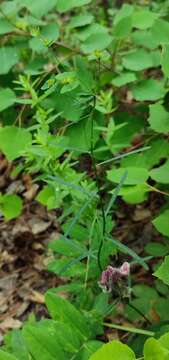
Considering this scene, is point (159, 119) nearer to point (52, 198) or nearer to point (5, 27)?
point (52, 198)

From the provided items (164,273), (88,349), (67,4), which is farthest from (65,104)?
(88,349)

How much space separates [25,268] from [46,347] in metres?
1.24

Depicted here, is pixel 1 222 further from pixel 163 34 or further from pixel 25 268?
pixel 163 34

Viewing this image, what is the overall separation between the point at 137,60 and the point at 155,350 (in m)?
1.39

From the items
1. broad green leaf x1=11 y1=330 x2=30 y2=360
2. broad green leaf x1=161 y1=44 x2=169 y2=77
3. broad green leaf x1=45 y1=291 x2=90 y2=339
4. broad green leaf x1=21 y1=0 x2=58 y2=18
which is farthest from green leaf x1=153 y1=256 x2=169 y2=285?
broad green leaf x1=21 y1=0 x2=58 y2=18

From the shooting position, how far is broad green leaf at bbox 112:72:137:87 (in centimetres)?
220

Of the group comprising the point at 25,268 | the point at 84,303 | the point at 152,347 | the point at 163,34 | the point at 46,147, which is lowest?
the point at 25,268

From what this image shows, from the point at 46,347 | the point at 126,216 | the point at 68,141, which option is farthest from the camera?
the point at 126,216

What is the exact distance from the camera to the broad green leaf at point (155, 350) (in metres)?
1.19

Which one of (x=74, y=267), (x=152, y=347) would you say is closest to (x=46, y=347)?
(x=152, y=347)

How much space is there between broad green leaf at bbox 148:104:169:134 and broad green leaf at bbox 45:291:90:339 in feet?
2.39

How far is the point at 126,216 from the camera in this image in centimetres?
260

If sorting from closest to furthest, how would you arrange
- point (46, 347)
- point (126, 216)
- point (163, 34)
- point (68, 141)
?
point (46, 347), point (68, 141), point (163, 34), point (126, 216)

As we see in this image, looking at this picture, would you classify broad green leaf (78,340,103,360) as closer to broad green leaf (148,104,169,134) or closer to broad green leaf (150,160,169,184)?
broad green leaf (150,160,169,184)
